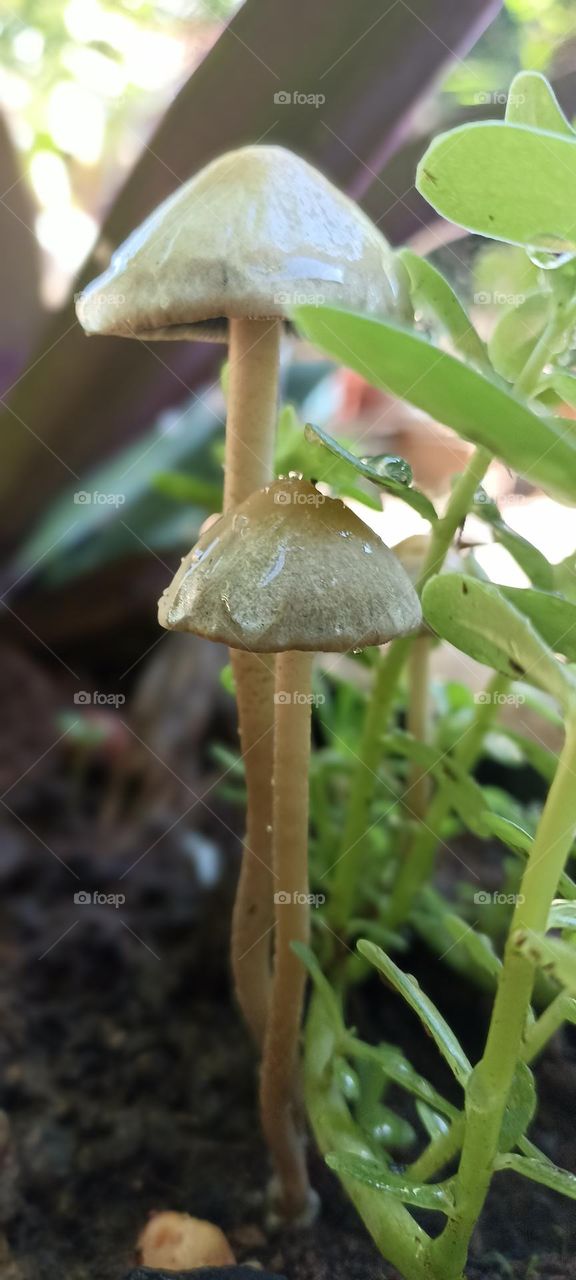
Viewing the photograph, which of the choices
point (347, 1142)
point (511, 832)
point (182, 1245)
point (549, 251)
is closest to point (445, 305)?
point (549, 251)

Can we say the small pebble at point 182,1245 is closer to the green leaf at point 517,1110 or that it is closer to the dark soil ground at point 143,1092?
the dark soil ground at point 143,1092

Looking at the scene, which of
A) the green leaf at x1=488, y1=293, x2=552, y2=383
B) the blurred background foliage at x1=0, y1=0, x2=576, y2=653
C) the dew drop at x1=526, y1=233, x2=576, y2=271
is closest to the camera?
the dew drop at x1=526, y1=233, x2=576, y2=271

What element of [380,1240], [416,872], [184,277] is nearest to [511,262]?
[184,277]

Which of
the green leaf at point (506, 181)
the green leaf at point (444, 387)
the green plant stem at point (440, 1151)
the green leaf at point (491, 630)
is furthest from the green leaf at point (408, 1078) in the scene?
the green leaf at point (506, 181)

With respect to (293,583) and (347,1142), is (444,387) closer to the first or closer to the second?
(293,583)

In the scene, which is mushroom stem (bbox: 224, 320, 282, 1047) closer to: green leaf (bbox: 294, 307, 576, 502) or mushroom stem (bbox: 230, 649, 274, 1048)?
mushroom stem (bbox: 230, 649, 274, 1048)

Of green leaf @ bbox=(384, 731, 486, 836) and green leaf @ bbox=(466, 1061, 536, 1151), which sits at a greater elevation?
green leaf @ bbox=(384, 731, 486, 836)

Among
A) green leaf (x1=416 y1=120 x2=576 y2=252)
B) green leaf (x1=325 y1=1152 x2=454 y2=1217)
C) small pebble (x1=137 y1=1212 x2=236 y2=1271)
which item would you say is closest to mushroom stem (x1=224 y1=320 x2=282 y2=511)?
green leaf (x1=416 y1=120 x2=576 y2=252)
